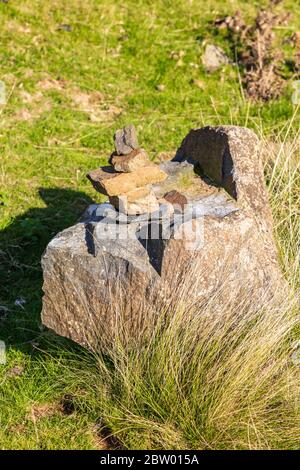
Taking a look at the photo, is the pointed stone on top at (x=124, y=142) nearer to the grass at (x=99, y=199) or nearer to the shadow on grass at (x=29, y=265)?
the grass at (x=99, y=199)

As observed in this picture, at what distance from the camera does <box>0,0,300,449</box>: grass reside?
13.8 feet

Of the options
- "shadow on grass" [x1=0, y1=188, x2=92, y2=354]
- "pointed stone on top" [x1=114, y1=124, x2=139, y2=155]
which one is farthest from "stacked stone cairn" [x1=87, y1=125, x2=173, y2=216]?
"shadow on grass" [x1=0, y1=188, x2=92, y2=354]

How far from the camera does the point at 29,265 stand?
5.91 meters

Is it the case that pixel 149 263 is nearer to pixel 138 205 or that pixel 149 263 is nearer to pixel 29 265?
pixel 138 205

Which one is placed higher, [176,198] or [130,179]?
[130,179]

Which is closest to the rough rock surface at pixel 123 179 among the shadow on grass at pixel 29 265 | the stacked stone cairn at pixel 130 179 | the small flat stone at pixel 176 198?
the stacked stone cairn at pixel 130 179

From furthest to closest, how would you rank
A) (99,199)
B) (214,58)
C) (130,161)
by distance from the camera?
(214,58) → (99,199) → (130,161)

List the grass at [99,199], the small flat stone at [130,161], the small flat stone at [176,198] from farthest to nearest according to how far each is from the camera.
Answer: the small flat stone at [176,198]
the small flat stone at [130,161]
the grass at [99,199]

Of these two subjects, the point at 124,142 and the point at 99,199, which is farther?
the point at 99,199

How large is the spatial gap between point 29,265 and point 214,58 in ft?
12.9

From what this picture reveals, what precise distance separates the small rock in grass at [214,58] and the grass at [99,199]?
12 cm

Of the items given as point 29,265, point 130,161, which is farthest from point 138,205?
point 29,265

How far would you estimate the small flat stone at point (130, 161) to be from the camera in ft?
15.4

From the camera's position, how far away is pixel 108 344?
14.9ft
